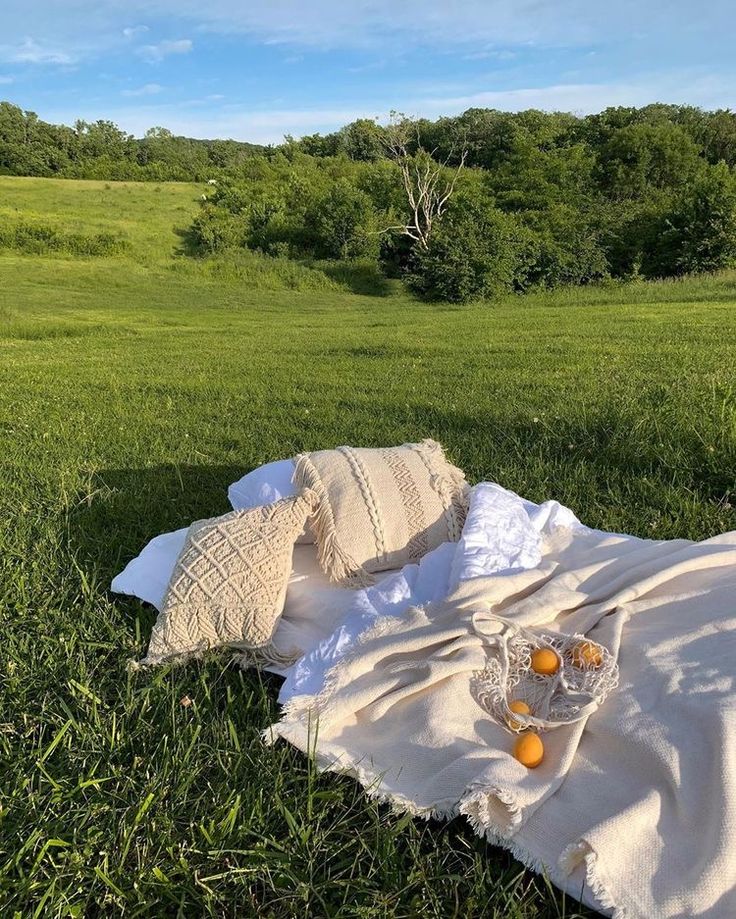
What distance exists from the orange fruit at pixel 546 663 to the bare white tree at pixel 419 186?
1087 inches

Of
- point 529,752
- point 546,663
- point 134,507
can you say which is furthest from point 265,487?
point 529,752

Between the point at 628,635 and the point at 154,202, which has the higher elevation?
the point at 154,202

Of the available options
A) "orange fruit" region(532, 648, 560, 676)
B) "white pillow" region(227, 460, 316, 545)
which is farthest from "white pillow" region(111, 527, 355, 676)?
"orange fruit" region(532, 648, 560, 676)

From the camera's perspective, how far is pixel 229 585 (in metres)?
2.81

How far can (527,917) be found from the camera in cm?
175

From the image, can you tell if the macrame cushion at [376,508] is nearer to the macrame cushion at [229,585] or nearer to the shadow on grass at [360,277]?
the macrame cushion at [229,585]

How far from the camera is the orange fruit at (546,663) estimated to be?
2441 mm

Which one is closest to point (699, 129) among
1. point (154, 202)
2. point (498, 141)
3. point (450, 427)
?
point (498, 141)

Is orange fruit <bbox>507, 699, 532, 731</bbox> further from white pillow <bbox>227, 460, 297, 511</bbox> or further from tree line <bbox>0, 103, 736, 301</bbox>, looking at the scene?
tree line <bbox>0, 103, 736, 301</bbox>

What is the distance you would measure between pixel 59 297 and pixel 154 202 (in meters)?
16.0

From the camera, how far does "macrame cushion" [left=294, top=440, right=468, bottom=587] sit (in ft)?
10.1

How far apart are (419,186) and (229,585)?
30604 mm

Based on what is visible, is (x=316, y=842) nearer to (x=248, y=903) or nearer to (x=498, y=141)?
(x=248, y=903)

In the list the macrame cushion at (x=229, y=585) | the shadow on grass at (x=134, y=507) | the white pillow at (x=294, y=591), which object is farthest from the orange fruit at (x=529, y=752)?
the shadow on grass at (x=134, y=507)
